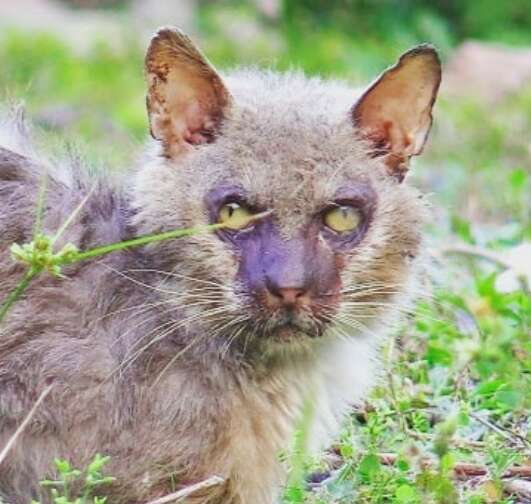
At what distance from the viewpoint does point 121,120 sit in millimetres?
9469

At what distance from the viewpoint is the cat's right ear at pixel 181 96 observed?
396 centimetres

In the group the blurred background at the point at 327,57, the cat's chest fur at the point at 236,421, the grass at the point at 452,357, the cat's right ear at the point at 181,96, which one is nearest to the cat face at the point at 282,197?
the cat's right ear at the point at 181,96

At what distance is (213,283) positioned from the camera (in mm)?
3891

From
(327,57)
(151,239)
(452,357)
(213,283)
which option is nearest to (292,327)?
(213,283)

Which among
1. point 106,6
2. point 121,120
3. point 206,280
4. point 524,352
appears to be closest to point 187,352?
point 206,280

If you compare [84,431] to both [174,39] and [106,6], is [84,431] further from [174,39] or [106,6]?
[106,6]

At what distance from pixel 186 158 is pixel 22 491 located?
937mm

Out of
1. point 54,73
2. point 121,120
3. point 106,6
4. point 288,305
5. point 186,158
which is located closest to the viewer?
point 288,305

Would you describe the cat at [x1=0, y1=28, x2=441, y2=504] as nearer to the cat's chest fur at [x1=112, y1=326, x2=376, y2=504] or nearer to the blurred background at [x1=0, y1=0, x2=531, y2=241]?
the cat's chest fur at [x1=112, y1=326, x2=376, y2=504]

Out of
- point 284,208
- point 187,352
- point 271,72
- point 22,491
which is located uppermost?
point 271,72

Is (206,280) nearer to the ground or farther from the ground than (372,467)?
farther from the ground

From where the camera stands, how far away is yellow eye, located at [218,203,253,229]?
152 inches

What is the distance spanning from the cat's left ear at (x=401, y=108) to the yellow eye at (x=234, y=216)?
418 mm

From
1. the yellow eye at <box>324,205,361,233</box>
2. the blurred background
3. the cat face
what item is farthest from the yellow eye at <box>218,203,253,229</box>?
the blurred background
